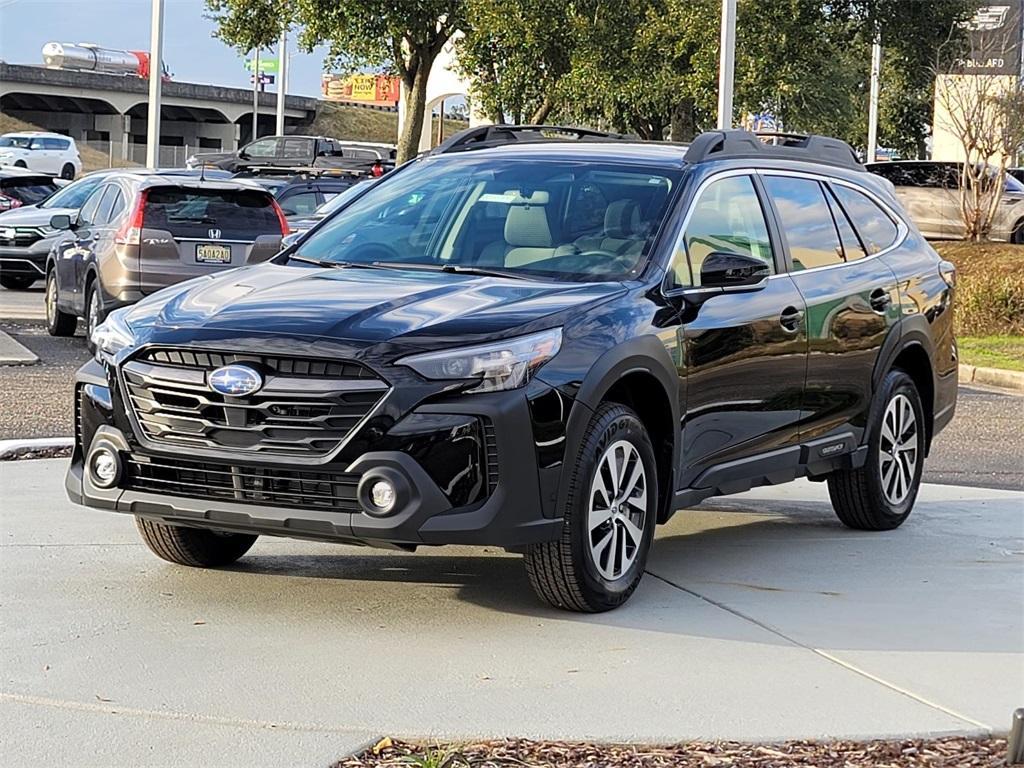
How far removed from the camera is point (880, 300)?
27.1 feet

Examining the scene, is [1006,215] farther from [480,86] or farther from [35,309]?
[35,309]

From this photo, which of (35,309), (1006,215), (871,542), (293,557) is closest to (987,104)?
(1006,215)

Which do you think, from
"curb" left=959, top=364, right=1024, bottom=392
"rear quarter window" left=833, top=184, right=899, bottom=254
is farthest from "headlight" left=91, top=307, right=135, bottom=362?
"curb" left=959, top=364, right=1024, bottom=392

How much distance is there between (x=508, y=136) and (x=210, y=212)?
8313mm

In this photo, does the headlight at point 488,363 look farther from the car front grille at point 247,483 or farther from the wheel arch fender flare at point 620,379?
the car front grille at point 247,483

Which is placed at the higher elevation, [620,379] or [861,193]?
[861,193]

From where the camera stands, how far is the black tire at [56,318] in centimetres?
1750

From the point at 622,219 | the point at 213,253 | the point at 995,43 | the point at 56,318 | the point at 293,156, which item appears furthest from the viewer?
the point at 293,156

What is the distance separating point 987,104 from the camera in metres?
26.8

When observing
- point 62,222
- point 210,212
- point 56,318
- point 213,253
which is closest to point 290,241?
point 213,253

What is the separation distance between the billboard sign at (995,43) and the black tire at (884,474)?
68.9 ft

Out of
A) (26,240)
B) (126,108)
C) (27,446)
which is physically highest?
(126,108)

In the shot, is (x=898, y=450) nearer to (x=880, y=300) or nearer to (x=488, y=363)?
(x=880, y=300)

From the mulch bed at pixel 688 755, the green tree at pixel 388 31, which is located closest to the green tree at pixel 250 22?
the green tree at pixel 388 31
